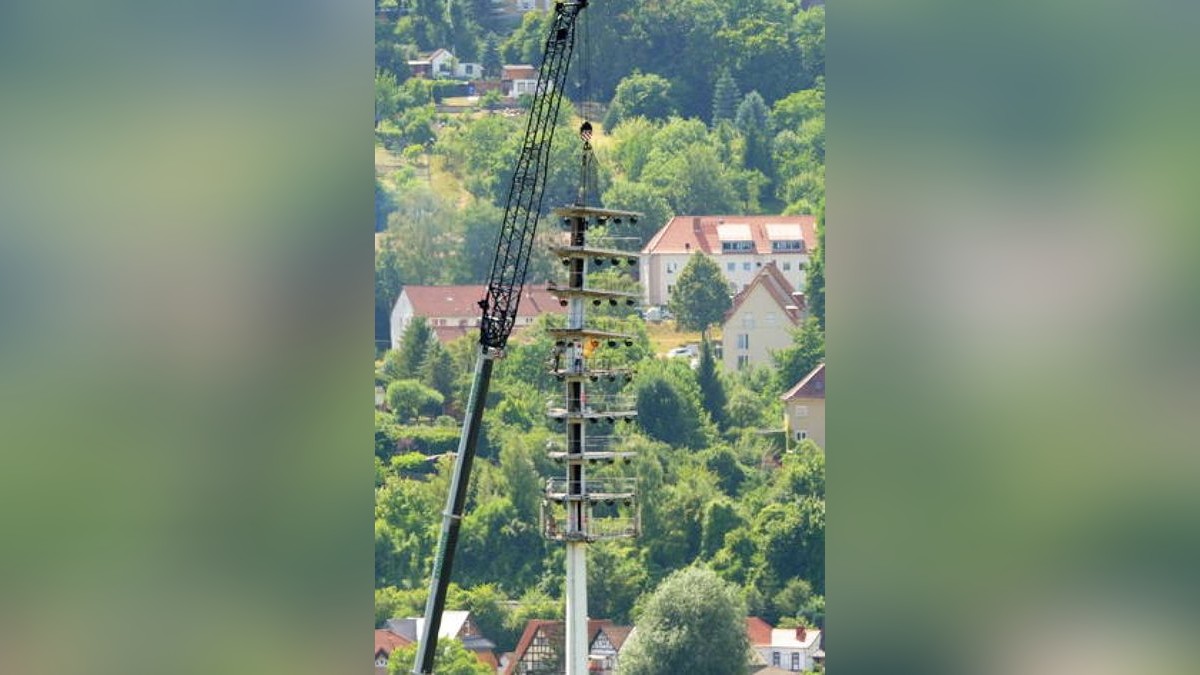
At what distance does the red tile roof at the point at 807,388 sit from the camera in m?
37.6

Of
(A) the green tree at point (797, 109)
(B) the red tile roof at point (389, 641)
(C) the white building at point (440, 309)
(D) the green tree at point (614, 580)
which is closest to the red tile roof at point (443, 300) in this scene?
(C) the white building at point (440, 309)

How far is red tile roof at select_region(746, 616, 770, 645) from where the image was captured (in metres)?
29.4

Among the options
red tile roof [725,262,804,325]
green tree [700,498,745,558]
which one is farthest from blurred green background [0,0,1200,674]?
red tile roof [725,262,804,325]

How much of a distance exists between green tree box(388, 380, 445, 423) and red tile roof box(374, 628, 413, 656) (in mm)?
7030

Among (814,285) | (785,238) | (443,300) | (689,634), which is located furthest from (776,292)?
(689,634)

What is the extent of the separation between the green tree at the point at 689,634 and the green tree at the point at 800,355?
9.58 metres

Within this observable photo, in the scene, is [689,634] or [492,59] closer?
[689,634]

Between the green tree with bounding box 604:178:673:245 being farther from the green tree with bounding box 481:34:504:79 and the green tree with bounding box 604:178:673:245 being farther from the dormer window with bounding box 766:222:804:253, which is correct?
the green tree with bounding box 481:34:504:79

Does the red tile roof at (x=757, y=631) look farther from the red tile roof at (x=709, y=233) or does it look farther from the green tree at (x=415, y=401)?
the red tile roof at (x=709, y=233)

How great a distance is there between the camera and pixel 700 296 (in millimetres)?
38969

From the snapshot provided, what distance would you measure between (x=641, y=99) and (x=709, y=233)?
4670 millimetres

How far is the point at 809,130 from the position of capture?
44844mm
